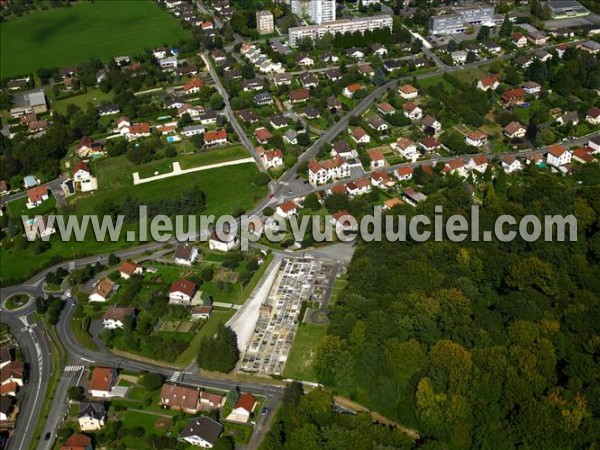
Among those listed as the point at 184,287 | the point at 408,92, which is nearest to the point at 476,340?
the point at 184,287

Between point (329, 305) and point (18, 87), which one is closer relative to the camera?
point (329, 305)

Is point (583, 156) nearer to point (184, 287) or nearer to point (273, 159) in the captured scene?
point (273, 159)

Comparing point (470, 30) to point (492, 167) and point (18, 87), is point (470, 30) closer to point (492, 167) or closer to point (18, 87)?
point (492, 167)

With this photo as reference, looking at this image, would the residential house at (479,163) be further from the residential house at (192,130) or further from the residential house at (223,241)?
the residential house at (192,130)

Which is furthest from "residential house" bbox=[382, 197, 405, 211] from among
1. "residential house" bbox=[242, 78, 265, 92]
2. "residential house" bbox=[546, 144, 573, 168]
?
"residential house" bbox=[242, 78, 265, 92]

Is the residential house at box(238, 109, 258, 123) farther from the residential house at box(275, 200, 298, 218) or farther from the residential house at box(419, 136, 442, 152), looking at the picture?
the residential house at box(419, 136, 442, 152)

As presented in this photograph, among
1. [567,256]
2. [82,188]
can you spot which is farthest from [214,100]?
[567,256]
